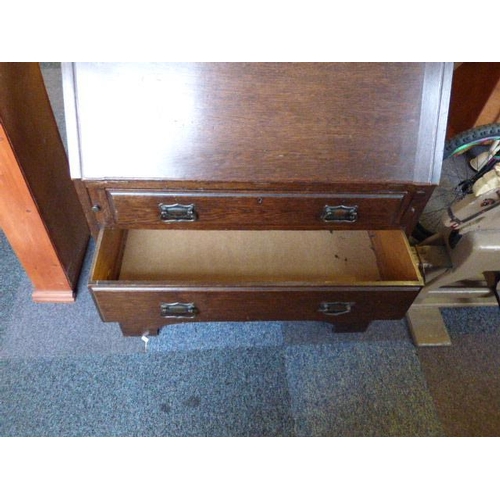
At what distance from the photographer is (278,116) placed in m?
0.83

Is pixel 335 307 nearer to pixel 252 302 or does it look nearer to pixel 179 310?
pixel 252 302

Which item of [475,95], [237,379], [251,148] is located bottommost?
[237,379]

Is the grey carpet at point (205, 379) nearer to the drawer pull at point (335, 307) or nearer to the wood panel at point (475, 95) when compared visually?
the drawer pull at point (335, 307)

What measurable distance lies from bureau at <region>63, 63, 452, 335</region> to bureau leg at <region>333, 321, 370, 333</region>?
25 cm

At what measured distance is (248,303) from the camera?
0.98 m

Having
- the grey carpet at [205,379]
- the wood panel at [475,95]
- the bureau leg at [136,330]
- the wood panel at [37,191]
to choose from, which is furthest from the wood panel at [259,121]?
the wood panel at [475,95]

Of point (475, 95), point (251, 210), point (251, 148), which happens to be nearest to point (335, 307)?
point (251, 210)

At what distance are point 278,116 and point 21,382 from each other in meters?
0.97

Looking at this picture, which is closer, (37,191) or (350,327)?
A: (37,191)

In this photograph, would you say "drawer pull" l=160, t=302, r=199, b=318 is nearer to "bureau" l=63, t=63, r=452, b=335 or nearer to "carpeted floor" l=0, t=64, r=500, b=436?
"bureau" l=63, t=63, r=452, b=335

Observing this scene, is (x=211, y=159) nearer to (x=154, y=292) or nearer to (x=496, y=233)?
(x=154, y=292)

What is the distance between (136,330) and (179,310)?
0.22 meters

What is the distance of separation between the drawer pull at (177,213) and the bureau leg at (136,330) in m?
0.36

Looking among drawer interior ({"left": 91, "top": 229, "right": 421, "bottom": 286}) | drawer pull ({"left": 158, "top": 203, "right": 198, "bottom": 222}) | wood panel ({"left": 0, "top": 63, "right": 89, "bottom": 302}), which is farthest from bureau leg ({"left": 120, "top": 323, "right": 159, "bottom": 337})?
drawer pull ({"left": 158, "top": 203, "right": 198, "bottom": 222})
